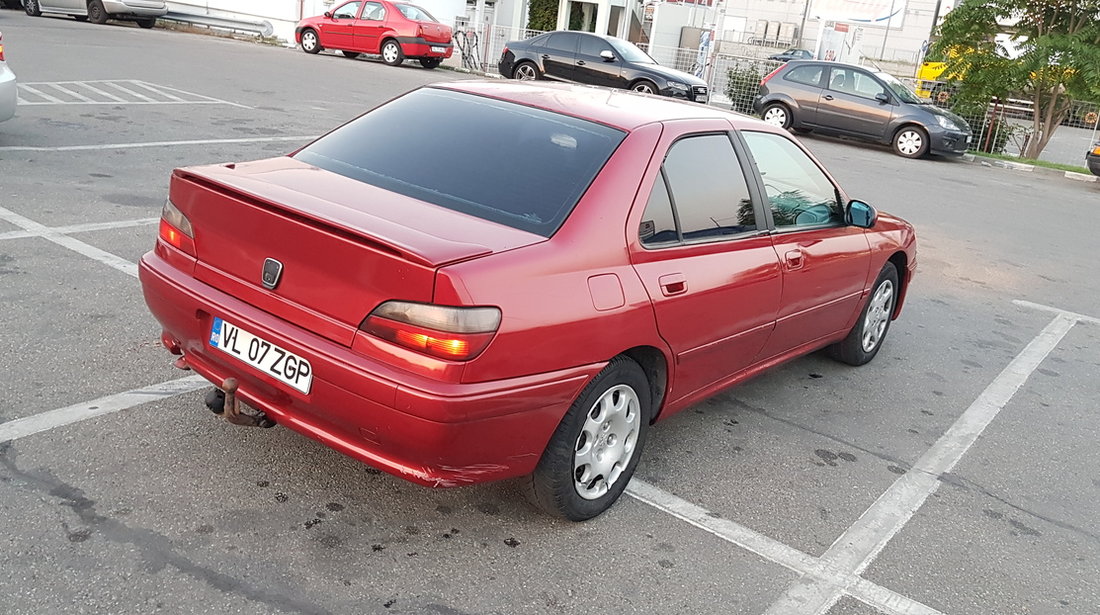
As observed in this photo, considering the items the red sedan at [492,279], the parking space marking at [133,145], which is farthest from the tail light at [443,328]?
the parking space marking at [133,145]

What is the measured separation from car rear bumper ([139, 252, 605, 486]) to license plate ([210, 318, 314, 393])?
24mm

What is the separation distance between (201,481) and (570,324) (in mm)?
1472

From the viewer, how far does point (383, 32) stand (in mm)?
24922

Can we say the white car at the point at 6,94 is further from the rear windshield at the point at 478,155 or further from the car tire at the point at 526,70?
the car tire at the point at 526,70

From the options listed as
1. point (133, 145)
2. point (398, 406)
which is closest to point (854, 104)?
point (133, 145)

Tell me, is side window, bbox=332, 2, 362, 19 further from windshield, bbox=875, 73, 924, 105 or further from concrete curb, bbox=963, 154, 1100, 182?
concrete curb, bbox=963, 154, 1100, 182

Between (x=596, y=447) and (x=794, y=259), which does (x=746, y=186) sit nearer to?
(x=794, y=259)

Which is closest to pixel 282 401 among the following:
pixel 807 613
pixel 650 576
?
pixel 650 576

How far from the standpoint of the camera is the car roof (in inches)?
155

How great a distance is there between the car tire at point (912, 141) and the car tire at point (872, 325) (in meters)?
13.6

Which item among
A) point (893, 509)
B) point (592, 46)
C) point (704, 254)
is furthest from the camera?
point (592, 46)

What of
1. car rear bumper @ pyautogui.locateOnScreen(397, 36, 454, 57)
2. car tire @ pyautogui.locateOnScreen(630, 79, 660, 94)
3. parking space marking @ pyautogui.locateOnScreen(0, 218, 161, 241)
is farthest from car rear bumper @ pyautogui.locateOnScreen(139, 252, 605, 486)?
car rear bumper @ pyautogui.locateOnScreen(397, 36, 454, 57)

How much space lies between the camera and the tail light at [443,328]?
289 cm

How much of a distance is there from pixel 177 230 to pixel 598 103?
179cm
